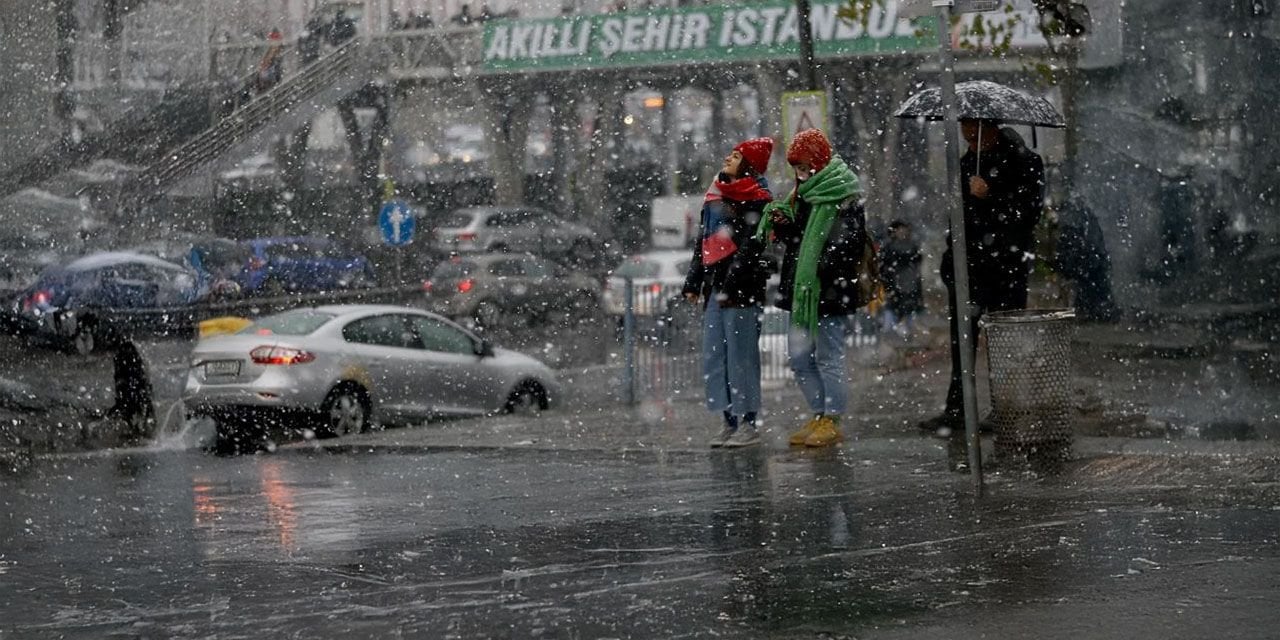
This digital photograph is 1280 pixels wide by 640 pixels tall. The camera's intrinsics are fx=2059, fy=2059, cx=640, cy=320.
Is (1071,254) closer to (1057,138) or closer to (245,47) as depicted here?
(1057,138)

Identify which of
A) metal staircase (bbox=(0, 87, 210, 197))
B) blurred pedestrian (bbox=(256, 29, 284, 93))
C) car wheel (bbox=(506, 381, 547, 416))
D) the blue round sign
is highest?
blurred pedestrian (bbox=(256, 29, 284, 93))

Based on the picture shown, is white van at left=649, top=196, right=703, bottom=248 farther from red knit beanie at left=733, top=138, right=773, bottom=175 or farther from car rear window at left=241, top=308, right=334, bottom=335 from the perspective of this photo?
red knit beanie at left=733, top=138, right=773, bottom=175

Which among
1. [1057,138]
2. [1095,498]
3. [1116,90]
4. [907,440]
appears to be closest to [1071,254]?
[1057,138]

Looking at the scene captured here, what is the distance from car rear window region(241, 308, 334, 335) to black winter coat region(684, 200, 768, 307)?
603 cm

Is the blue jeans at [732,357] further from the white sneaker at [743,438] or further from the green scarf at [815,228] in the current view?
the green scarf at [815,228]

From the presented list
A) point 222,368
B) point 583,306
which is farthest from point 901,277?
point 222,368

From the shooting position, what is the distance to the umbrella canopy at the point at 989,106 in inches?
460

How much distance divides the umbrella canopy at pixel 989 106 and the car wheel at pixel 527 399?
24.3 feet

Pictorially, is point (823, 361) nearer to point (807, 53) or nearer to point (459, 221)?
point (807, 53)

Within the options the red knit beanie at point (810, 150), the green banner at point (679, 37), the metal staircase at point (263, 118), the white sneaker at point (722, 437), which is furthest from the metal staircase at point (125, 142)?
the red knit beanie at point (810, 150)

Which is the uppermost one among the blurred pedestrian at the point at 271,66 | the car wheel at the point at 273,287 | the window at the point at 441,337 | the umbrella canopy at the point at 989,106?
the blurred pedestrian at the point at 271,66

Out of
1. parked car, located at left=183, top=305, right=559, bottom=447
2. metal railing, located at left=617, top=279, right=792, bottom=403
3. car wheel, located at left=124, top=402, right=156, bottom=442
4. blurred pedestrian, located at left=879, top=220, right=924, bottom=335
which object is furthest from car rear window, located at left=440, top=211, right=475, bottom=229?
car wheel, located at left=124, top=402, right=156, bottom=442

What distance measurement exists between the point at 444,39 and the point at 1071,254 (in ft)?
82.2

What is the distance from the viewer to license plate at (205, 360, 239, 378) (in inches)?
660
